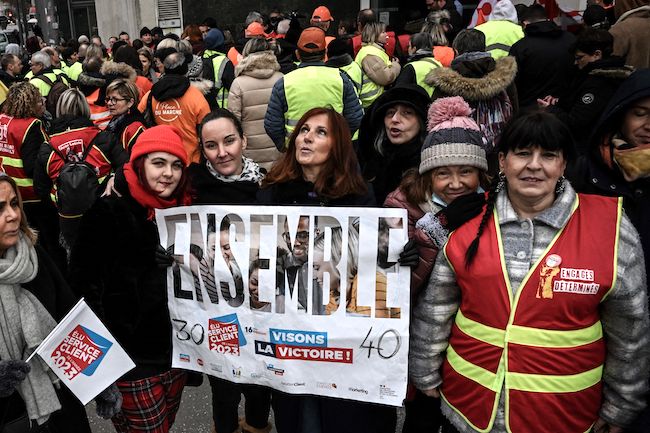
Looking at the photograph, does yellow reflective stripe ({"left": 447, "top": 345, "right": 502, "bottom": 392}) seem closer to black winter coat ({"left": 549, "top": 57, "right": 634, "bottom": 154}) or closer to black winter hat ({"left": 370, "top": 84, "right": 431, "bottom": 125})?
black winter hat ({"left": 370, "top": 84, "right": 431, "bottom": 125})

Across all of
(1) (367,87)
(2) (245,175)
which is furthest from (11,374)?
(1) (367,87)

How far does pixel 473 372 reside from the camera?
7.00ft

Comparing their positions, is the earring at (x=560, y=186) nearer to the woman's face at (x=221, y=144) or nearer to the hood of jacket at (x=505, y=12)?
the woman's face at (x=221, y=144)

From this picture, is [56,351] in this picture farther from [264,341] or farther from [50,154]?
[50,154]

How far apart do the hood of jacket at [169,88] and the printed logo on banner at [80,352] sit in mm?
3029

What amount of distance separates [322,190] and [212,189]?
1.89 ft

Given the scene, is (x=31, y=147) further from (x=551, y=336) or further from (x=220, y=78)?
(x=551, y=336)

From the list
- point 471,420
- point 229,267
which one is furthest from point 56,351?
point 471,420

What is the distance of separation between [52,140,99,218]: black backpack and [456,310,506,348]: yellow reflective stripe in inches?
105

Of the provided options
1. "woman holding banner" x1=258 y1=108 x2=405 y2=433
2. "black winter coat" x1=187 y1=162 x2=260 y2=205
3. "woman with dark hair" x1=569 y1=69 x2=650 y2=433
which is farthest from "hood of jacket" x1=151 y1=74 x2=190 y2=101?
"woman with dark hair" x1=569 y1=69 x2=650 y2=433

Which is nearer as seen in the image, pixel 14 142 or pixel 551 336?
pixel 551 336

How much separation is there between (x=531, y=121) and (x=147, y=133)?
5.56ft


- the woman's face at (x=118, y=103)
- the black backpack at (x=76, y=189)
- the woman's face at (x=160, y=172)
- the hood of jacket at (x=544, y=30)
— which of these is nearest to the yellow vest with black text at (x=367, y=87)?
the hood of jacket at (x=544, y=30)

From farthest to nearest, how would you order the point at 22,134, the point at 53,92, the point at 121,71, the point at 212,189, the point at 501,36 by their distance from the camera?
1. the point at 53,92
2. the point at 121,71
3. the point at 501,36
4. the point at 22,134
5. the point at 212,189
